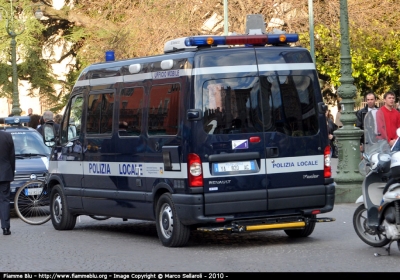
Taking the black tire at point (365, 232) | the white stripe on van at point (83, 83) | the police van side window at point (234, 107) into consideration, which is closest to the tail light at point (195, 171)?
the police van side window at point (234, 107)

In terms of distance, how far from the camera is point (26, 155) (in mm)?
18203

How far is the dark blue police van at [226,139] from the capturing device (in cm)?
1119

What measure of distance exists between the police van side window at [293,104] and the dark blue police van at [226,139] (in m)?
0.01

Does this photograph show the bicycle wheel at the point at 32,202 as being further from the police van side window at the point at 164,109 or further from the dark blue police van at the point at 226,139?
the police van side window at the point at 164,109

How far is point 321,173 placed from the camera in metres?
11.8

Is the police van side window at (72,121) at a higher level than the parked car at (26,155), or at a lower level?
higher

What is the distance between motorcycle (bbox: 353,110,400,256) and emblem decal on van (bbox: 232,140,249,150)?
135 centimetres

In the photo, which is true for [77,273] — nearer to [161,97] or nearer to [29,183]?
[161,97]

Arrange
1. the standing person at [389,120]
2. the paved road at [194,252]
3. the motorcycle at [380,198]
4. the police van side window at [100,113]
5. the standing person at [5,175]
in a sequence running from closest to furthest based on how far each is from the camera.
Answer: the paved road at [194,252] < the motorcycle at [380,198] < the police van side window at [100,113] < the standing person at [5,175] < the standing person at [389,120]

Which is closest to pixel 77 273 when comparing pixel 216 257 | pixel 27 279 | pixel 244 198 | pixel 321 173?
pixel 27 279

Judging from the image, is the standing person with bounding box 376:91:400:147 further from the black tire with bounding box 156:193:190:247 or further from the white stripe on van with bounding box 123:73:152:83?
the black tire with bounding box 156:193:190:247

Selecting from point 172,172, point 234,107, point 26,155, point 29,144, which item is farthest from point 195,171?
point 29,144

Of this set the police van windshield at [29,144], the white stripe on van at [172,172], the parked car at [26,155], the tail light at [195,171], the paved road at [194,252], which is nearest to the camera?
the paved road at [194,252]

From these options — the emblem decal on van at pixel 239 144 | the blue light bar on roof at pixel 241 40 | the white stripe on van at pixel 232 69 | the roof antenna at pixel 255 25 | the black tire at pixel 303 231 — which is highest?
the roof antenna at pixel 255 25
